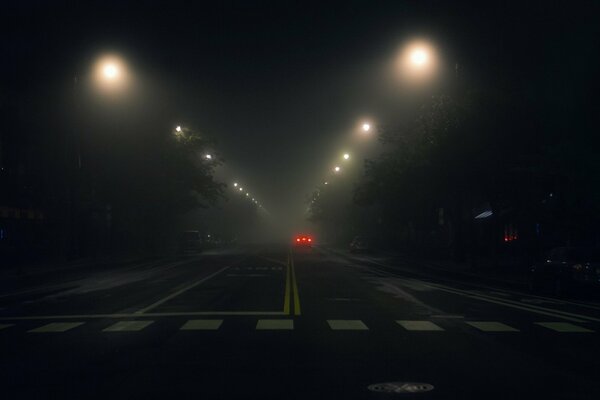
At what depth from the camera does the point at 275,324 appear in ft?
57.9

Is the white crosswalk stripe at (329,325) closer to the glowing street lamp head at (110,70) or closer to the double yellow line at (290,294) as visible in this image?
the double yellow line at (290,294)

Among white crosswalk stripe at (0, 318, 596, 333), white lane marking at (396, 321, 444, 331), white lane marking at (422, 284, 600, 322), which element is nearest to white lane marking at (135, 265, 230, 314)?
white crosswalk stripe at (0, 318, 596, 333)

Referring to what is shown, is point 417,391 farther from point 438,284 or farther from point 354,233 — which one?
point 354,233

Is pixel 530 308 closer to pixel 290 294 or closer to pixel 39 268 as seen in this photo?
pixel 290 294

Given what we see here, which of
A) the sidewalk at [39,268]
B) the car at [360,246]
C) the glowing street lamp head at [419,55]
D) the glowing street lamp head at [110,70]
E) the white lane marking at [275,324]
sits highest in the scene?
the glowing street lamp head at [110,70]

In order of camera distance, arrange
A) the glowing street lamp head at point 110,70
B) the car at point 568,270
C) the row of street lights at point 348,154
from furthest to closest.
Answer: the row of street lights at point 348,154 < the glowing street lamp head at point 110,70 < the car at point 568,270

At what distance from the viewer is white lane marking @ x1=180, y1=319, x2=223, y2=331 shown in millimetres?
16859

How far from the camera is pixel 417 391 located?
10.1m

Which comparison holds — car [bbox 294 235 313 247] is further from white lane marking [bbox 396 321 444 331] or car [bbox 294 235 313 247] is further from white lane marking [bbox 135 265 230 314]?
white lane marking [bbox 396 321 444 331]

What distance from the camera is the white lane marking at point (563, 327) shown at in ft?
55.6

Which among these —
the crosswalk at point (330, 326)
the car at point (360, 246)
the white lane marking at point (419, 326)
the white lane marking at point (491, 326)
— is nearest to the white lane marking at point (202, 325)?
the crosswalk at point (330, 326)

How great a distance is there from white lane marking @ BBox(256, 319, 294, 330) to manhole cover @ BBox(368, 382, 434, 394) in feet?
21.3

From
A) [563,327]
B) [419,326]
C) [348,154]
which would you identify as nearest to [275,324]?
[419,326]

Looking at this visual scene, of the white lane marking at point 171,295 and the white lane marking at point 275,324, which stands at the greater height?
the white lane marking at point 171,295
